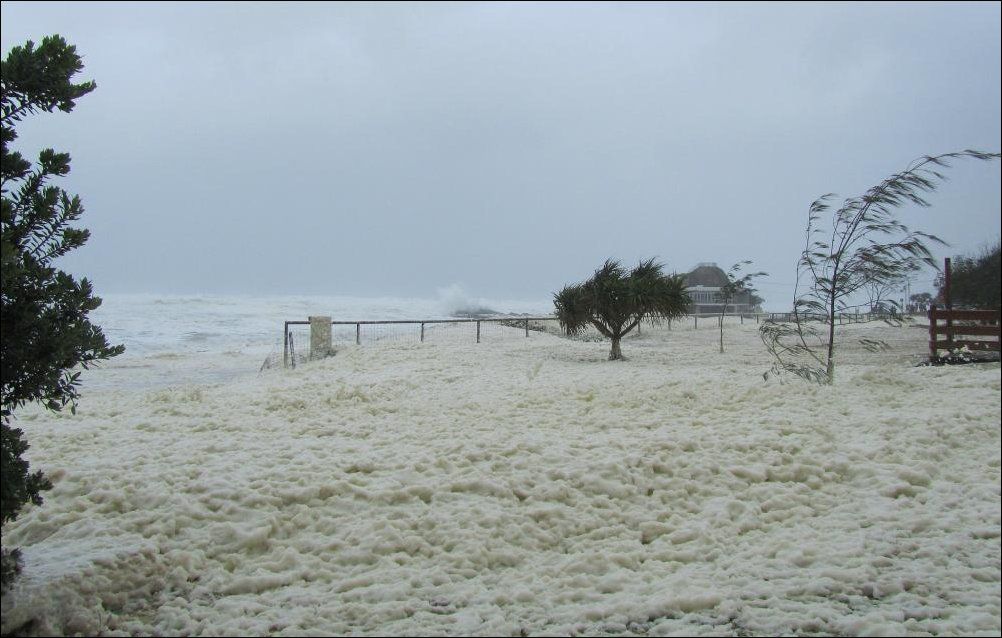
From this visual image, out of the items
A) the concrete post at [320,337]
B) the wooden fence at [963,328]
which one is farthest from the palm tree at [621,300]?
the wooden fence at [963,328]

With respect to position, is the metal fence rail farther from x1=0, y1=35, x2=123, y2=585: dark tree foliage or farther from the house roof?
x1=0, y1=35, x2=123, y2=585: dark tree foliage

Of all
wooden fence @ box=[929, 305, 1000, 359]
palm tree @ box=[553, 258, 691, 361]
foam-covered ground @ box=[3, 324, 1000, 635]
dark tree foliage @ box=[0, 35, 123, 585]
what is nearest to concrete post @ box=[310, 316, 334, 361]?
palm tree @ box=[553, 258, 691, 361]

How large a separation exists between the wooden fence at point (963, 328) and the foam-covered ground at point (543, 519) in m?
0.18

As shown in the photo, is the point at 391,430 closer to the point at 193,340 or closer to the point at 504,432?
the point at 504,432

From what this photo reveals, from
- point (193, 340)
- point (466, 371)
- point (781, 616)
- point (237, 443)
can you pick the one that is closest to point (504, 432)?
point (237, 443)

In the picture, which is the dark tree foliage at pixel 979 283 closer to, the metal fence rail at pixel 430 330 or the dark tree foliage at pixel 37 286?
the dark tree foliage at pixel 37 286

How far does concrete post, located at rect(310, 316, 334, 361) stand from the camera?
→ 37.1ft

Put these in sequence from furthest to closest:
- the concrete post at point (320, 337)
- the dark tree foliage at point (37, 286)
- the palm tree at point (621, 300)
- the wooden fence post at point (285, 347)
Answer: the concrete post at point (320, 337) < the wooden fence post at point (285, 347) < the palm tree at point (621, 300) < the dark tree foliage at point (37, 286)

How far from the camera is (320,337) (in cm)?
1145

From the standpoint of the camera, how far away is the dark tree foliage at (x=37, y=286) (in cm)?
228

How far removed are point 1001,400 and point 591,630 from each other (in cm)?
202

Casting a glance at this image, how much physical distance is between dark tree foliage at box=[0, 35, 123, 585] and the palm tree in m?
8.34

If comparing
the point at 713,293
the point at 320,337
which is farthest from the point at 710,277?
the point at 320,337

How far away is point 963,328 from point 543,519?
222cm
